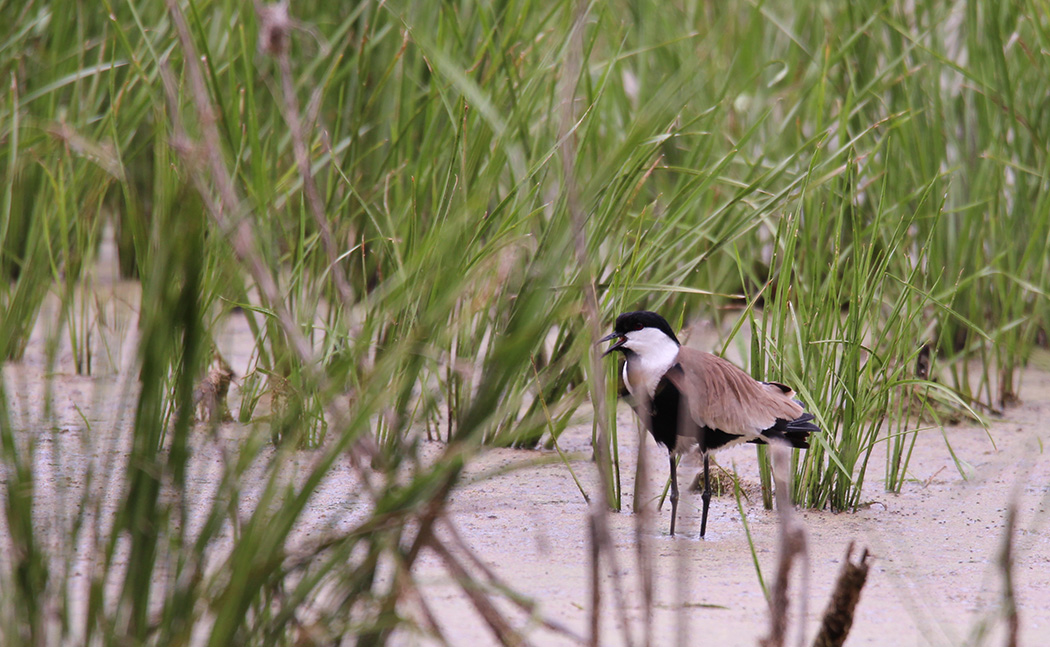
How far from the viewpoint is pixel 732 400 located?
8.10ft

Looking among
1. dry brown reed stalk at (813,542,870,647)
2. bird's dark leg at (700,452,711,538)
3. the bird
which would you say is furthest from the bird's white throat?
dry brown reed stalk at (813,542,870,647)

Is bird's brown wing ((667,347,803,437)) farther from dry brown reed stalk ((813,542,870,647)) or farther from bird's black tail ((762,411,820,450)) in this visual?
dry brown reed stalk ((813,542,870,647))

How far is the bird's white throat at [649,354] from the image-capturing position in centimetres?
259

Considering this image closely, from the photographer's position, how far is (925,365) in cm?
352

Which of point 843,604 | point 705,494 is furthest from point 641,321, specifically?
point 843,604

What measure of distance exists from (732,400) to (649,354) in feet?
0.76

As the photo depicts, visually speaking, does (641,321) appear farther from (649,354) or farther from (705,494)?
(705,494)

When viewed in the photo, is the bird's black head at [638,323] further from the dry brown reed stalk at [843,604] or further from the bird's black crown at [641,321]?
the dry brown reed stalk at [843,604]

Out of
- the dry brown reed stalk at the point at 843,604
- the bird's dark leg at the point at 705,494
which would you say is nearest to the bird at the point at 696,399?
the bird's dark leg at the point at 705,494

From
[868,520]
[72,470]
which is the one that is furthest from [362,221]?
[868,520]

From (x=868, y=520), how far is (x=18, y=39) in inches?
98.1

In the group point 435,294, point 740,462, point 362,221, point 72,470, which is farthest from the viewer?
point 362,221

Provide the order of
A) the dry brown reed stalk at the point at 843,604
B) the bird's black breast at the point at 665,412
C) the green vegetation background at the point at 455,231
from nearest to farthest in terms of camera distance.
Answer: the green vegetation background at the point at 455,231 < the dry brown reed stalk at the point at 843,604 < the bird's black breast at the point at 665,412

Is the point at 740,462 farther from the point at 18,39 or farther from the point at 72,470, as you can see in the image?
the point at 18,39
